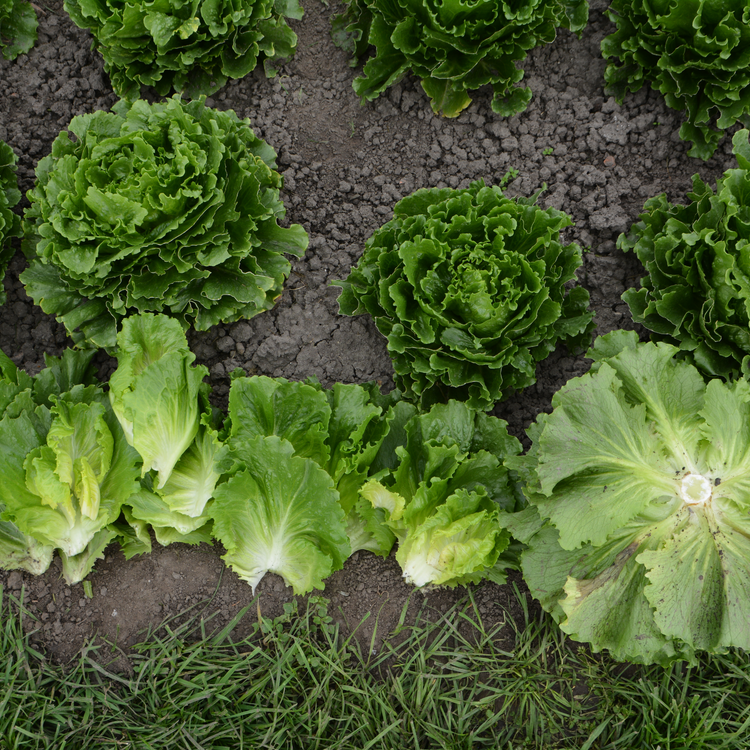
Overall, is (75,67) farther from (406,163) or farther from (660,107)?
(660,107)

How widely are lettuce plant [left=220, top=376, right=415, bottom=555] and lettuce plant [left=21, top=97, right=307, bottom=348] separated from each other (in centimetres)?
52

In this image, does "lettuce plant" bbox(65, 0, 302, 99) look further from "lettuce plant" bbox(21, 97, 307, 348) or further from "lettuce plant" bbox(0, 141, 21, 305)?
"lettuce plant" bbox(0, 141, 21, 305)

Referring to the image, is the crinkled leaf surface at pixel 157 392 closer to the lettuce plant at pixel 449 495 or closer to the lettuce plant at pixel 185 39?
the lettuce plant at pixel 449 495

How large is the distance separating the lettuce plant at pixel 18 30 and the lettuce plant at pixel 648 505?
131 inches

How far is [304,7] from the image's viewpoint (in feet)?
12.5

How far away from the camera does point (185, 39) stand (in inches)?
131

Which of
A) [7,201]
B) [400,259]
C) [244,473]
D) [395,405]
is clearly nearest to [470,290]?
[400,259]

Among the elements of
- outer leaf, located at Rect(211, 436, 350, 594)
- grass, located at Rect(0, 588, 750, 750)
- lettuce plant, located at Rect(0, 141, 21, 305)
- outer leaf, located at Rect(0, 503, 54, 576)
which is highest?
lettuce plant, located at Rect(0, 141, 21, 305)

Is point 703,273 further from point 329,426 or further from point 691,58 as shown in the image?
point 329,426

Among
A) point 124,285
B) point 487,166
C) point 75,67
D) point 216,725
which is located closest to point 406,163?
point 487,166

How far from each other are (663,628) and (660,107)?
2537 mm

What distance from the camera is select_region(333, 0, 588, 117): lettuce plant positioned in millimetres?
3137

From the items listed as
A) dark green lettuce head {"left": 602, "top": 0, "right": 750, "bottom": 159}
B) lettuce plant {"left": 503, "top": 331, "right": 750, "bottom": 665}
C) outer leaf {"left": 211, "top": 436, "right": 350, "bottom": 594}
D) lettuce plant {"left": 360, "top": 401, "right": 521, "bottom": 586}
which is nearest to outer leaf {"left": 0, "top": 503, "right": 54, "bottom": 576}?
outer leaf {"left": 211, "top": 436, "right": 350, "bottom": 594}

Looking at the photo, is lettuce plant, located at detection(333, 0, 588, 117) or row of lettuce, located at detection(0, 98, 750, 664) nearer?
row of lettuce, located at detection(0, 98, 750, 664)
